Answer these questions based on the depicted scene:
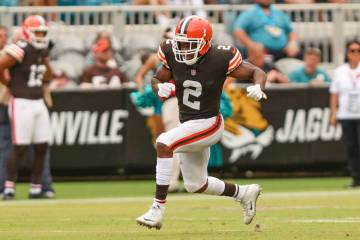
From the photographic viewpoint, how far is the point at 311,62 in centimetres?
1822

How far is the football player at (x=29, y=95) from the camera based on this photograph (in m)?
14.8

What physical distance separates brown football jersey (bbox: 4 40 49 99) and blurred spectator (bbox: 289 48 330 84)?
493 centimetres

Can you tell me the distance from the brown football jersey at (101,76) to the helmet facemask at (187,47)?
7.69 metres

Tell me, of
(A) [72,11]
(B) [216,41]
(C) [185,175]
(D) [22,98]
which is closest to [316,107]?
(B) [216,41]

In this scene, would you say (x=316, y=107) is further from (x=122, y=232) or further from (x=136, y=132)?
(x=122, y=232)

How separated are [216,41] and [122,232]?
28.1 ft

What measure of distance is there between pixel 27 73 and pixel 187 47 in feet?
15.6

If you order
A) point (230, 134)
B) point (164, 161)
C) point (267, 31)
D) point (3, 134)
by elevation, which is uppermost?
point (164, 161)

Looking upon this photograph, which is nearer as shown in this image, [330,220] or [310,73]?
[330,220]

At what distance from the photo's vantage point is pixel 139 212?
12.7 meters

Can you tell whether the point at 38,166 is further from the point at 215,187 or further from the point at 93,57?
the point at 215,187

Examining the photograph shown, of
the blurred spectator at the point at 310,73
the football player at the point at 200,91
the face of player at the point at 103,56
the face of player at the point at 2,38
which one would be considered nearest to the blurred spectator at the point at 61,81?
the face of player at the point at 103,56

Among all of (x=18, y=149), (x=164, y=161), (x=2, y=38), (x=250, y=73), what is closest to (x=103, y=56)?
(x=2, y=38)

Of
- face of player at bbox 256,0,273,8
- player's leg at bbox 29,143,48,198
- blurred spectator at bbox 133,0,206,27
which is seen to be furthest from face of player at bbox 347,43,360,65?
player's leg at bbox 29,143,48,198
